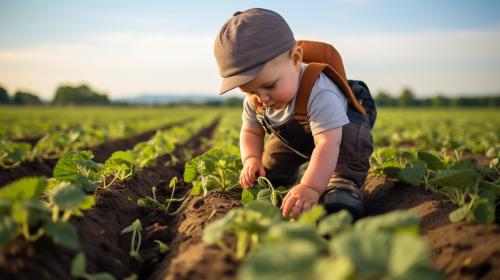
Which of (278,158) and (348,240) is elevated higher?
(348,240)

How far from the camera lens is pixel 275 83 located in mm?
2555

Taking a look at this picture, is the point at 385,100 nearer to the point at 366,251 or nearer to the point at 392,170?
the point at 392,170

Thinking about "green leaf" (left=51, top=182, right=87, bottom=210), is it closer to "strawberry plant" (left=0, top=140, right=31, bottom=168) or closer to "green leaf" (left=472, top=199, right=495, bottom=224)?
"green leaf" (left=472, top=199, right=495, bottom=224)

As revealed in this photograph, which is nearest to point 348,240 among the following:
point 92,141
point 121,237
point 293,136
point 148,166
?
point 121,237

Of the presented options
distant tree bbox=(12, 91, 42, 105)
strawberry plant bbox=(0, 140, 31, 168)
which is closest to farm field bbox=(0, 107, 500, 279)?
strawberry plant bbox=(0, 140, 31, 168)

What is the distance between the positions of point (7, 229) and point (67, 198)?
28 cm

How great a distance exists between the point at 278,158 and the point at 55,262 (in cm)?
231

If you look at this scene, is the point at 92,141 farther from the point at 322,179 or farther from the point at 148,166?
the point at 322,179

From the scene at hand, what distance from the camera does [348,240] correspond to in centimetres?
116

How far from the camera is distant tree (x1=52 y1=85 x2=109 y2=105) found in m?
101

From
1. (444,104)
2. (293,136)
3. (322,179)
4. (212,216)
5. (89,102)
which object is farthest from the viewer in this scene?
(89,102)

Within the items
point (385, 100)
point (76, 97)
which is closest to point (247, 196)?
point (385, 100)

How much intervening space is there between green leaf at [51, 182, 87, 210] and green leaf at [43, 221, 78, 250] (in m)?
0.09

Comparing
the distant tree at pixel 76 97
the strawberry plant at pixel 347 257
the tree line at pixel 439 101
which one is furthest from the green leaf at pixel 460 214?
the distant tree at pixel 76 97
